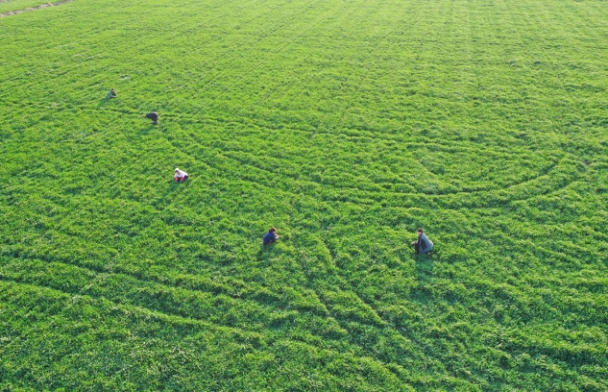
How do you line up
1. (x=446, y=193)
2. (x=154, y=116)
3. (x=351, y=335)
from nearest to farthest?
(x=351, y=335) < (x=446, y=193) < (x=154, y=116)

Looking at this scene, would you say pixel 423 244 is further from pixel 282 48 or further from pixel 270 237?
pixel 282 48

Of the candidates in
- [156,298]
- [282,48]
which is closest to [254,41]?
[282,48]

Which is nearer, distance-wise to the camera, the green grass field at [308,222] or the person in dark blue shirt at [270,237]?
the green grass field at [308,222]

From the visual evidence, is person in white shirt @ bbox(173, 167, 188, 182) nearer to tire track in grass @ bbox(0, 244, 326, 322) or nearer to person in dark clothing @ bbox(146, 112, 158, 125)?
tire track in grass @ bbox(0, 244, 326, 322)

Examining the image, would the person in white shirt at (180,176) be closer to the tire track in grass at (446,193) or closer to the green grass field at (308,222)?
the green grass field at (308,222)

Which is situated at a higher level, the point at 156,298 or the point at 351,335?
the point at 156,298

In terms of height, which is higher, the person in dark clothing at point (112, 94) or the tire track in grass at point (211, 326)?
the person in dark clothing at point (112, 94)

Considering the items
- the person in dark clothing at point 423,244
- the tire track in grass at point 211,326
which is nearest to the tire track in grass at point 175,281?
the tire track in grass at point 211,326

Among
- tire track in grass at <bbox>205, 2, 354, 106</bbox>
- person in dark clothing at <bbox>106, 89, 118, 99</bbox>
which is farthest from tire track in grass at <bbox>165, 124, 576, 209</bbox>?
person in dark clothing at <bbox>106, 89, 118, 99</bbox>

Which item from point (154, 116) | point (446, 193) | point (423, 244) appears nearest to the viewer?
point (423, 244)
